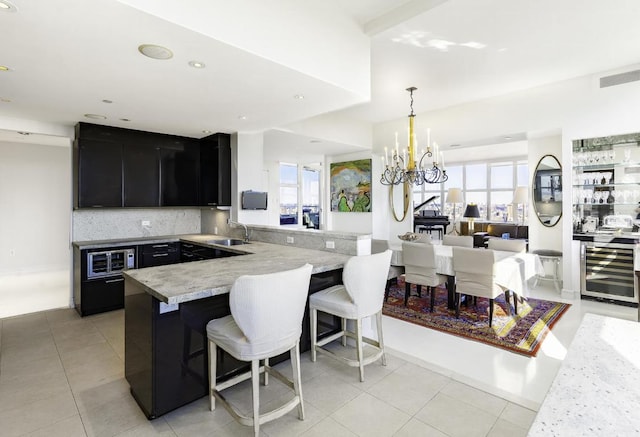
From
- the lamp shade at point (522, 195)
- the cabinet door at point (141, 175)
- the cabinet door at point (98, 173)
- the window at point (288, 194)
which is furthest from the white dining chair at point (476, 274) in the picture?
the window at point (288, 194)

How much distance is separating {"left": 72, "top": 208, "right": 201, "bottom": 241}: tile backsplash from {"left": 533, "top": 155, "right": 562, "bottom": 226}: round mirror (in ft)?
18.8

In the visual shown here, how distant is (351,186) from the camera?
7.24m

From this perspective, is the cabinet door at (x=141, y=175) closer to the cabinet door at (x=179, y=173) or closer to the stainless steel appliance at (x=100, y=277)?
the cabinet door at (x=179, y=173)

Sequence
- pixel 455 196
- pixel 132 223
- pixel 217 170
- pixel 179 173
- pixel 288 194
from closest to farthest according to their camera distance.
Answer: pixel 217 170 < pixel 132 223 < pixel 179 173 < pixel 455 196 < pixel 288 194

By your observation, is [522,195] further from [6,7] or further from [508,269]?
[6,7]

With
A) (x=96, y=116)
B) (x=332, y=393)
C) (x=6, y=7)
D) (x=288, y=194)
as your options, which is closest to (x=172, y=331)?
(x=332, y=393)

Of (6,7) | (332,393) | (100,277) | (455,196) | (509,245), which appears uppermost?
(6,7)

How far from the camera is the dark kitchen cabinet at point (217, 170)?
482cm

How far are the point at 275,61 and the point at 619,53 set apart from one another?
13.1 feet

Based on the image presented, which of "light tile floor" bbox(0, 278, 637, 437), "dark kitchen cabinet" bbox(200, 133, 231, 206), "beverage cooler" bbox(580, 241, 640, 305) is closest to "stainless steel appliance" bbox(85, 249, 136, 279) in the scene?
"light tile floor" bbox(0, 278, 637, 437)

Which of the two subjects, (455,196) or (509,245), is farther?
(455,196)

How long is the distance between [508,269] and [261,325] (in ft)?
9.89

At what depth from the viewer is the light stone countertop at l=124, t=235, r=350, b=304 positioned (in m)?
1.97

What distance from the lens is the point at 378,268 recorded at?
249 centimetres
